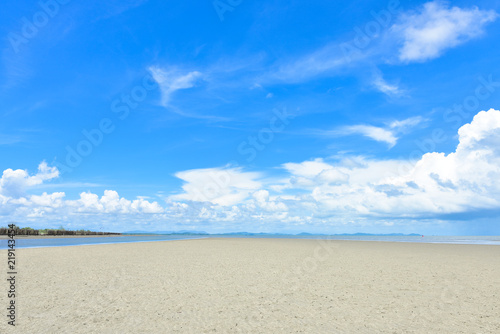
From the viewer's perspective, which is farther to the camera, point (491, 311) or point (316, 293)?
point (316, 293)

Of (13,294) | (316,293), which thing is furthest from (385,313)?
(13,294)

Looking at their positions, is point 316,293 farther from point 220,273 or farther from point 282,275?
point 220,273

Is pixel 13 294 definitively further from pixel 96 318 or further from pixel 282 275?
pixel 282 275

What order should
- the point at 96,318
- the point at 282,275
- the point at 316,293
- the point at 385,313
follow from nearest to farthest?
the point at 96,318
the point at 385,313
the point at 316,293
the point at 282,275

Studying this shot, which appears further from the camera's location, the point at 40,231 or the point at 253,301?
the point at 40,231

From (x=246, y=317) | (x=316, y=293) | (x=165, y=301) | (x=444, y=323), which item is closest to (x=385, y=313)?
(x=444, y=323)

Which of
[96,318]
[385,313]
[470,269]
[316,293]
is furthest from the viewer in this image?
[470,269]

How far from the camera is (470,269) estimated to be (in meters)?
22.3

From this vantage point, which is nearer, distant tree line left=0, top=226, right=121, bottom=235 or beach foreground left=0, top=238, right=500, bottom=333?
beach foreground left=0, top=238, right=500, bottom=333

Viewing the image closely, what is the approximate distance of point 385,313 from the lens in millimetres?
11391

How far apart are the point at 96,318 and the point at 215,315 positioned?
3.71 metres

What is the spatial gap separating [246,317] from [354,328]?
3.31 metres

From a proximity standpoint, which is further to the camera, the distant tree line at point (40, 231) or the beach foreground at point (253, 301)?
the distant tree line at point (40, 231)

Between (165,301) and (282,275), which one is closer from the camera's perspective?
(165,301)
